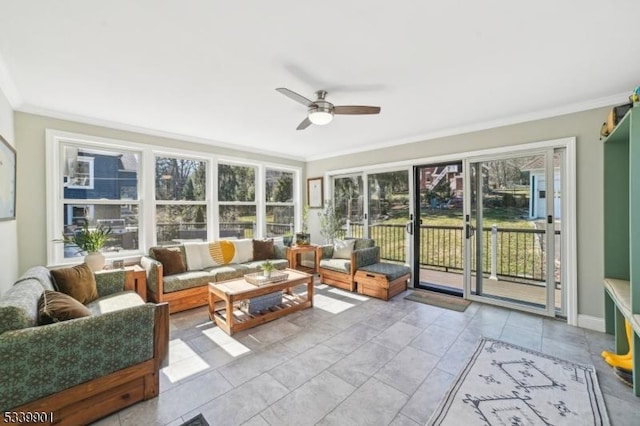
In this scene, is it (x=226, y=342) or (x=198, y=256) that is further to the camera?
(x=198, y=256)

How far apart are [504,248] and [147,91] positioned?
4872mm

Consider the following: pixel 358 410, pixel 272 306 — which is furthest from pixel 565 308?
pixel 272 306

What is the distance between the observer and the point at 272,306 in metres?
3.51

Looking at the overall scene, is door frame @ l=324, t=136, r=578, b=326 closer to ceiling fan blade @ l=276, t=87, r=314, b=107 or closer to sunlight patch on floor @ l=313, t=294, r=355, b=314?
sunlight patch on floor @ l=313, t=294, r=355, b=314

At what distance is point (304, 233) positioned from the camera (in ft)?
18.1

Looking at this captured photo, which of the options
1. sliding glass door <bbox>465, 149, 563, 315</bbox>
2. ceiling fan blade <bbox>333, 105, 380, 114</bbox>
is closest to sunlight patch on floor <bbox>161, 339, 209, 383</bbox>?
ceiling fan blade <bbox>333, 105, 380, 114</bbox>

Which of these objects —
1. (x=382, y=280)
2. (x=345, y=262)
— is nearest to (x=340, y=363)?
(x=382, y=280)

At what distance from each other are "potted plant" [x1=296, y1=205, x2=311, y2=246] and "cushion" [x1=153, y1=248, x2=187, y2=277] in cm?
209

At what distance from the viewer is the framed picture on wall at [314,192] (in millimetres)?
5992

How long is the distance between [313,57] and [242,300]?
259cm

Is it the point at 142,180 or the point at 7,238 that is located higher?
the point at 142,180

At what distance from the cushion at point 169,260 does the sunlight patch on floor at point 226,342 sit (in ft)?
4.02

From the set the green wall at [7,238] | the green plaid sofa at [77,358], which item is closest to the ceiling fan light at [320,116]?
the green plaid sofa at [77,358]

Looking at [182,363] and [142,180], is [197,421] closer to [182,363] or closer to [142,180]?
[182,363]
